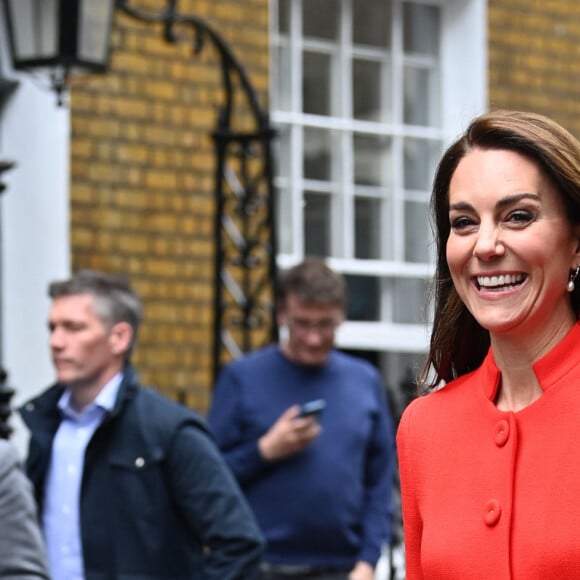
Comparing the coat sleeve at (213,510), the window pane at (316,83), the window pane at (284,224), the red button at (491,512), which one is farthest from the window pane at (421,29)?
the red button at (491,512)

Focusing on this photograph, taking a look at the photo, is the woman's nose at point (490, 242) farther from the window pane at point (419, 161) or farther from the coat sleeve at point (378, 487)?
the window pane at point (419, 161)

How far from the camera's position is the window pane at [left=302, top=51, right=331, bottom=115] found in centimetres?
978

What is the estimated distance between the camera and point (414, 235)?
33.1 feet

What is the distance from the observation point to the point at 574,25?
10.8 meters

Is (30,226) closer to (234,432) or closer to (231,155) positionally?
(231,155)

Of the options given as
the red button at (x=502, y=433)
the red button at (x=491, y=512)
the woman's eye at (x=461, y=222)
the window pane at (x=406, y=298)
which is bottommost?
the window pane at (x=406, y=298)

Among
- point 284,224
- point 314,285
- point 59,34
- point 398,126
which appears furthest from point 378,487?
point 398,126

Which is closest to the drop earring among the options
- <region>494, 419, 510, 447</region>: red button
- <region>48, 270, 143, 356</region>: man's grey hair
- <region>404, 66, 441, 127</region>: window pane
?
<region>494, 419, 510, 447</region>: red button

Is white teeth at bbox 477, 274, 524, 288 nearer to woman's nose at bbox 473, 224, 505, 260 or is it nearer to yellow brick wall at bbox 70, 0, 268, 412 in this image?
woman's nose at bbox 473, 224, 505, 260

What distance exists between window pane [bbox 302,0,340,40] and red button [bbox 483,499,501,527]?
7.24 meters

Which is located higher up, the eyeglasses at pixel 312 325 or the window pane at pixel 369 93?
the window pane at pixel 369 93

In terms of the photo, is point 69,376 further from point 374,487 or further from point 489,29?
point 489,29

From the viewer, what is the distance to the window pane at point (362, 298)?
984 centimetres

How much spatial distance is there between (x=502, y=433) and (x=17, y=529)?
69.7 inches
